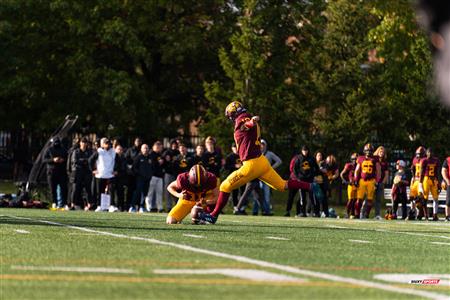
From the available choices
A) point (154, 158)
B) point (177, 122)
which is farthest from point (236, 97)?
point (154, 158)

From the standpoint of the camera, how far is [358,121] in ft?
145

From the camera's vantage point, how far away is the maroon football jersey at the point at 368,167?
30750 mm

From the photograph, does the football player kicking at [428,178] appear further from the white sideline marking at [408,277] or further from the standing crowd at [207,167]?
the white sideline marking at [408,277]

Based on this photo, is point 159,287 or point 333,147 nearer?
point 159,287

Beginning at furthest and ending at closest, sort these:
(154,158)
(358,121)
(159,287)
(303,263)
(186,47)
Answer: (186,47) < (358,121) < (154,158) < (303,263) < (159,287)

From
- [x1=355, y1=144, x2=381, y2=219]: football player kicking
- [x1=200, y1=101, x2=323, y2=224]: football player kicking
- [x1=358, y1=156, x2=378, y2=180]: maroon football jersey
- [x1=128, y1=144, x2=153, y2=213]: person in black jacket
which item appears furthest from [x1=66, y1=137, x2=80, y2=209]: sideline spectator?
[x1=200, y1=101, x2=323, y2=224]: football player kicking

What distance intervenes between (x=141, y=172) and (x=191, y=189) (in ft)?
41.1

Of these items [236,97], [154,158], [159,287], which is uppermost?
[236,97]

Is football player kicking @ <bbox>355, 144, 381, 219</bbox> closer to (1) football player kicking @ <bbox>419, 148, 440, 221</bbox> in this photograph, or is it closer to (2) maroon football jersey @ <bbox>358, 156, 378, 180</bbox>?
(2) maroon football jersey @ <bbox>358, 156, 378, 180</bbox>

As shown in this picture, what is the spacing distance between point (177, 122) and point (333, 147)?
14068 mm

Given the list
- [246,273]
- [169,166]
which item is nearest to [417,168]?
[169,166]

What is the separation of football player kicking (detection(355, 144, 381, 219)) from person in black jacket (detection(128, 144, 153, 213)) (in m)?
5.08

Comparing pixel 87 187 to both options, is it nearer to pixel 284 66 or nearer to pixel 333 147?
pixel 333 147

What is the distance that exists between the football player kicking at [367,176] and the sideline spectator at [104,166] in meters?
5.81
